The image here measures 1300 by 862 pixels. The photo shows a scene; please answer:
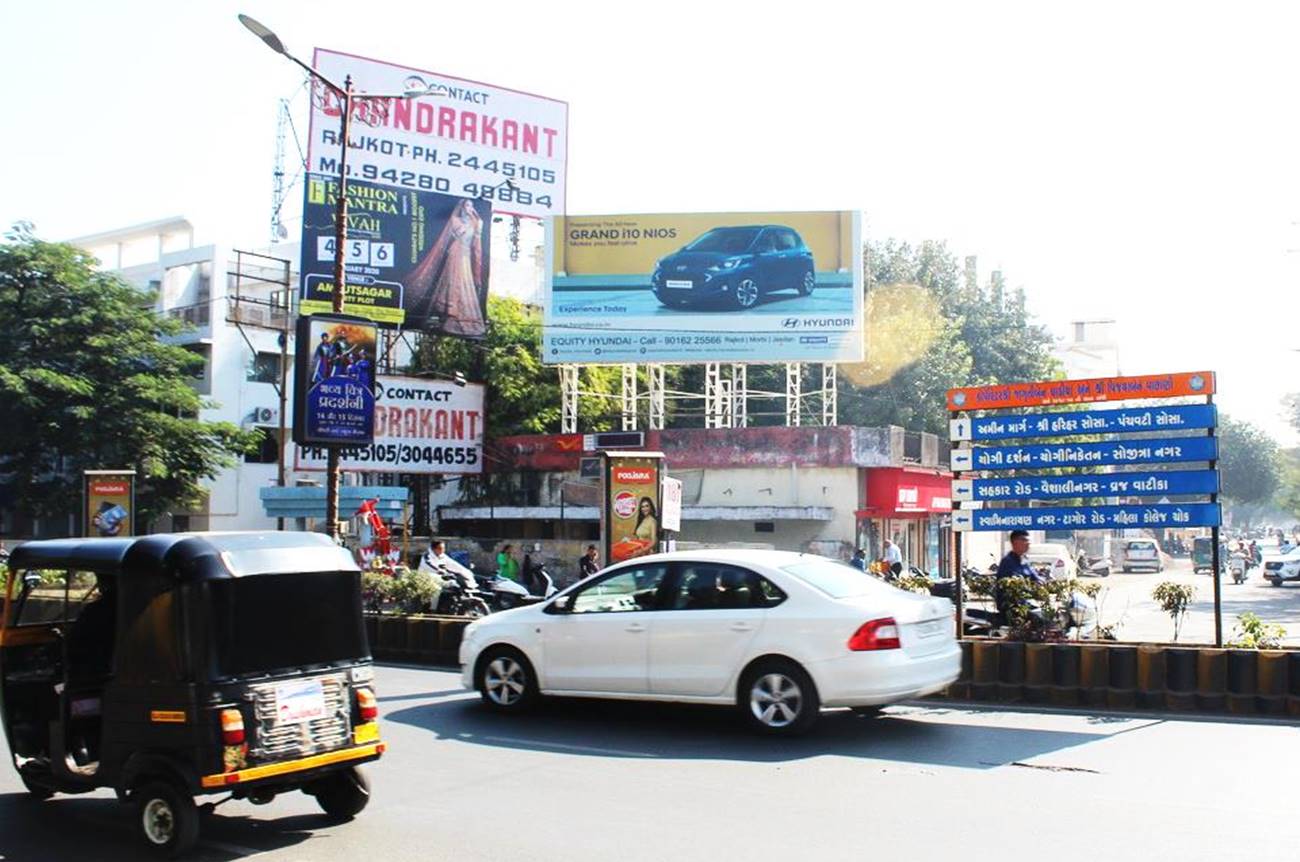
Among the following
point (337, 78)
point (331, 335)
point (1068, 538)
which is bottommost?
point (1068, 538)

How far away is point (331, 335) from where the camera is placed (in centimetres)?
1622

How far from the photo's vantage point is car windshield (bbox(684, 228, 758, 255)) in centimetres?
3238

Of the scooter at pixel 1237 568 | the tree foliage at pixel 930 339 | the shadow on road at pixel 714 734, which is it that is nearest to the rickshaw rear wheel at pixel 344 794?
the shadow on road at pixel 714 734

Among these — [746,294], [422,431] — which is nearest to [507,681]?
[422,431]

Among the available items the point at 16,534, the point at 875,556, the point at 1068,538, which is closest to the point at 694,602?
the point at 875,556

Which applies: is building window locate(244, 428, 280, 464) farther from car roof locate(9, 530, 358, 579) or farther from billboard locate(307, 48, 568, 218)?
car roof locate(9, 530, 358, 579)

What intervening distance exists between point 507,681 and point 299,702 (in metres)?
4.17

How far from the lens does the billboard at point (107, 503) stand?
2158cm

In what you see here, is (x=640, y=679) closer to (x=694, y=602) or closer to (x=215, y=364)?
(x=694, y=602)

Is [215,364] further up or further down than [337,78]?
further down

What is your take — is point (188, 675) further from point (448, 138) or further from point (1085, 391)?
point (448, 138)

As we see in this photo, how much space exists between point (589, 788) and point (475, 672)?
3252 millimetres

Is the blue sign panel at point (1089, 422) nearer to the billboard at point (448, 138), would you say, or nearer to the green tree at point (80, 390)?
the green tree at point (80, 390)

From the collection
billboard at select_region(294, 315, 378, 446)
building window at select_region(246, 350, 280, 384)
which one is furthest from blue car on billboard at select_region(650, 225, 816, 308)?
building window at select_region(246, 350, 280, 384)
